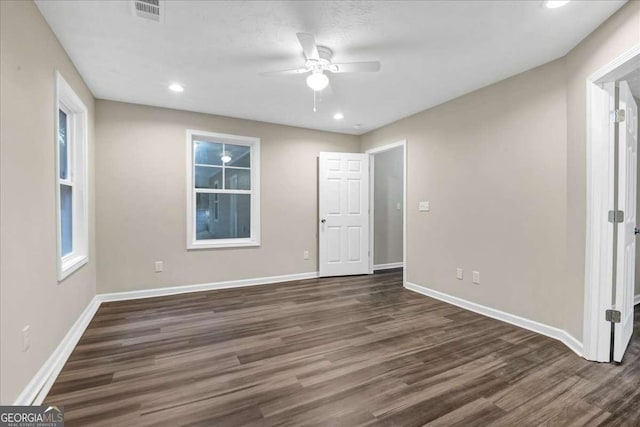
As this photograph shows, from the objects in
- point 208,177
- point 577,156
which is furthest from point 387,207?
point 577,156

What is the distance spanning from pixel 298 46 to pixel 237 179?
100 inches

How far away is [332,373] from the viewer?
2045 millimetres

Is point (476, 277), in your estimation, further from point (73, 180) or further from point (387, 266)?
point (73, 180)

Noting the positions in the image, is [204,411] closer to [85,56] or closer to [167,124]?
[85,56]

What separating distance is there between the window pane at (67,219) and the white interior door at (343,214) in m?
3.18

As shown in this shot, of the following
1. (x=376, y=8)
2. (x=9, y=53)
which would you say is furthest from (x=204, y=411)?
(x=376, y=8)

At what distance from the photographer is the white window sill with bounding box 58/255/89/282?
2.29 metres

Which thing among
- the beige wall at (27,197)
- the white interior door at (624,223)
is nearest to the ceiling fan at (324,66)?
the beige wall at (27,197)

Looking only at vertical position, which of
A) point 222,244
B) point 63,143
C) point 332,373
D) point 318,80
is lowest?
point 332,373

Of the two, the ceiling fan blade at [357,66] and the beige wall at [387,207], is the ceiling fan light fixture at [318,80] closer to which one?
the ceiling fan blade at [357,66]

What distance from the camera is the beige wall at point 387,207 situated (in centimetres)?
566

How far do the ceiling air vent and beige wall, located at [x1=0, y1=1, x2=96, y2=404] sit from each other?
1.96ft

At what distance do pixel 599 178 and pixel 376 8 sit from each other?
6.65 ft

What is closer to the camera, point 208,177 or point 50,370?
point 50,370
